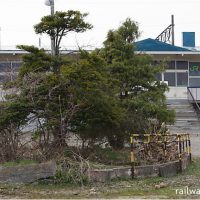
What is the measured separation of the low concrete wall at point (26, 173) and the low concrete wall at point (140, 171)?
1072 millimetres

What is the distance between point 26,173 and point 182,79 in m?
27.6

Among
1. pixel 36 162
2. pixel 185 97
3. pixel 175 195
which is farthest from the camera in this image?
pixel 185 97

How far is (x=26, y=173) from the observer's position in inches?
440

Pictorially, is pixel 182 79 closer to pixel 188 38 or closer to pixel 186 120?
pixel 186 120

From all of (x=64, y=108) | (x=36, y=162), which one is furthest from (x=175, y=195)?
(x=64, y=108)

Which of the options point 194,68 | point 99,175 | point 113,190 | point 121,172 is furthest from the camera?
point 194,68

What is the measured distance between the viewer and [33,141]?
42.7 feet

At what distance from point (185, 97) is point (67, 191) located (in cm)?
2694

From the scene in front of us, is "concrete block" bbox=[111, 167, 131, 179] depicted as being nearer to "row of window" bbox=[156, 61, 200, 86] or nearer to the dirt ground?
the dirt ground

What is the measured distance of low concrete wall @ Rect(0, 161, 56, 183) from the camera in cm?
1113

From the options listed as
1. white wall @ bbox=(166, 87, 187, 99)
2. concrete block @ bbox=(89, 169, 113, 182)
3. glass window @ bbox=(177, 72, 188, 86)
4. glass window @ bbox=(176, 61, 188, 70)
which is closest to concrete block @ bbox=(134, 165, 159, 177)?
concrete block @ bbox=(89, 169, 113, 182)

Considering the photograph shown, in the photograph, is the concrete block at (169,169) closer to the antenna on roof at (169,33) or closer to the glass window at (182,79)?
the glass window at (182,79)

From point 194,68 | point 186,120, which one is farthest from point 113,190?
point 194,68

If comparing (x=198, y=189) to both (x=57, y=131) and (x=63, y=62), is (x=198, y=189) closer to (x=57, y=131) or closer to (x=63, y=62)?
(x=57, y=131)
